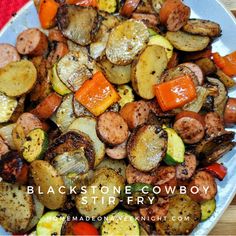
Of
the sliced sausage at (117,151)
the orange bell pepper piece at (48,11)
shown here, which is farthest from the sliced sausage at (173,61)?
the orange bell pepper piece at (48,11)

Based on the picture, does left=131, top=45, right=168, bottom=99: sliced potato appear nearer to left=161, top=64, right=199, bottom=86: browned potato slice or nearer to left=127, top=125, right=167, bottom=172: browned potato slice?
left=161, top=64, right=199, bottom=86: browned potato slice

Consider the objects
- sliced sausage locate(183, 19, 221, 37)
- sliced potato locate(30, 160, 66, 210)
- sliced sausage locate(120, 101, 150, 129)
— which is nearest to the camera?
sliced potato locate(30, 160, 66, 210)

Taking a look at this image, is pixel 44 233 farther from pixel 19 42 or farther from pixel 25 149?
pixel 19 42

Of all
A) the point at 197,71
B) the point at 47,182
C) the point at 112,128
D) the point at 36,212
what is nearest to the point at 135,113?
the point at 112,128

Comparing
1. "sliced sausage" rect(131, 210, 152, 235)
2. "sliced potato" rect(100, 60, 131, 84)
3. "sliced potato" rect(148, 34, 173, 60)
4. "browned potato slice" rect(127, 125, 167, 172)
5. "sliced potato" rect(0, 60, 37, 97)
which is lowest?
"sliced sausage" rect(131, 210, 152, 235)

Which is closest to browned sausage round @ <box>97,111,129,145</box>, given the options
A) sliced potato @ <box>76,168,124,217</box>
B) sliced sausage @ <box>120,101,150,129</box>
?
sliced sausage @ <box>120,101,150,129</box>

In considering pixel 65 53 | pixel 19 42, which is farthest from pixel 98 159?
pixel 19 42
